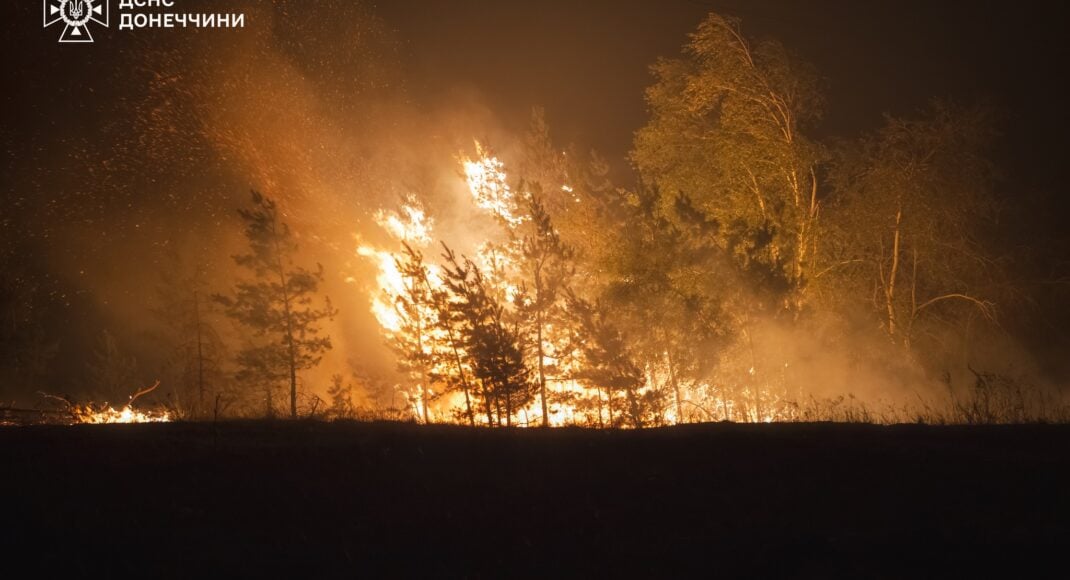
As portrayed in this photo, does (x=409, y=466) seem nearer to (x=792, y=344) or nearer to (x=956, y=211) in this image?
(x=792, y=344)

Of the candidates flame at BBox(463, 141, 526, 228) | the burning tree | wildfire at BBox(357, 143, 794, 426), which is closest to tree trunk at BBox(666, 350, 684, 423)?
wildfire at BBox(357, 143, 794, 426)

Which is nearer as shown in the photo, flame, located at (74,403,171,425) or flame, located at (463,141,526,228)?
flame, located at (74,403,171,425)

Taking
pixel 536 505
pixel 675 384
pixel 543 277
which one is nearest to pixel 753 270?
pixel 675 384

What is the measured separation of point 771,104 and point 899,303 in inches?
425

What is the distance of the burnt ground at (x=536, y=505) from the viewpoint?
26.7 feet

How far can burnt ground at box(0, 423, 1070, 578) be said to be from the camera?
26.7 ft

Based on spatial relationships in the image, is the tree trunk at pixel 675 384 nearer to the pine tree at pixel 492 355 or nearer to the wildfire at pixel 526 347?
the wildfire at pixel 526 347

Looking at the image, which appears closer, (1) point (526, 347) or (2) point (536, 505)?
(2) point (536, 505)

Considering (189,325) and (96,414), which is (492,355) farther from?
(189,325)

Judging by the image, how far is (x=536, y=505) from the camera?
9.90 metres

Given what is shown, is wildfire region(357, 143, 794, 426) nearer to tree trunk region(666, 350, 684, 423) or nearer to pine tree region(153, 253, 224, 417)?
tree trunk region(666, 350, 684, 423)

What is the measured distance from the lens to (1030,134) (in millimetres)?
51469

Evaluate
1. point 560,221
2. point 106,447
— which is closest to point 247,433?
point 106,447

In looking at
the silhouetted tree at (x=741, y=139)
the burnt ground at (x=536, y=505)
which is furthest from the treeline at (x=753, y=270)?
the burnt ground at (x=536, y=505)
